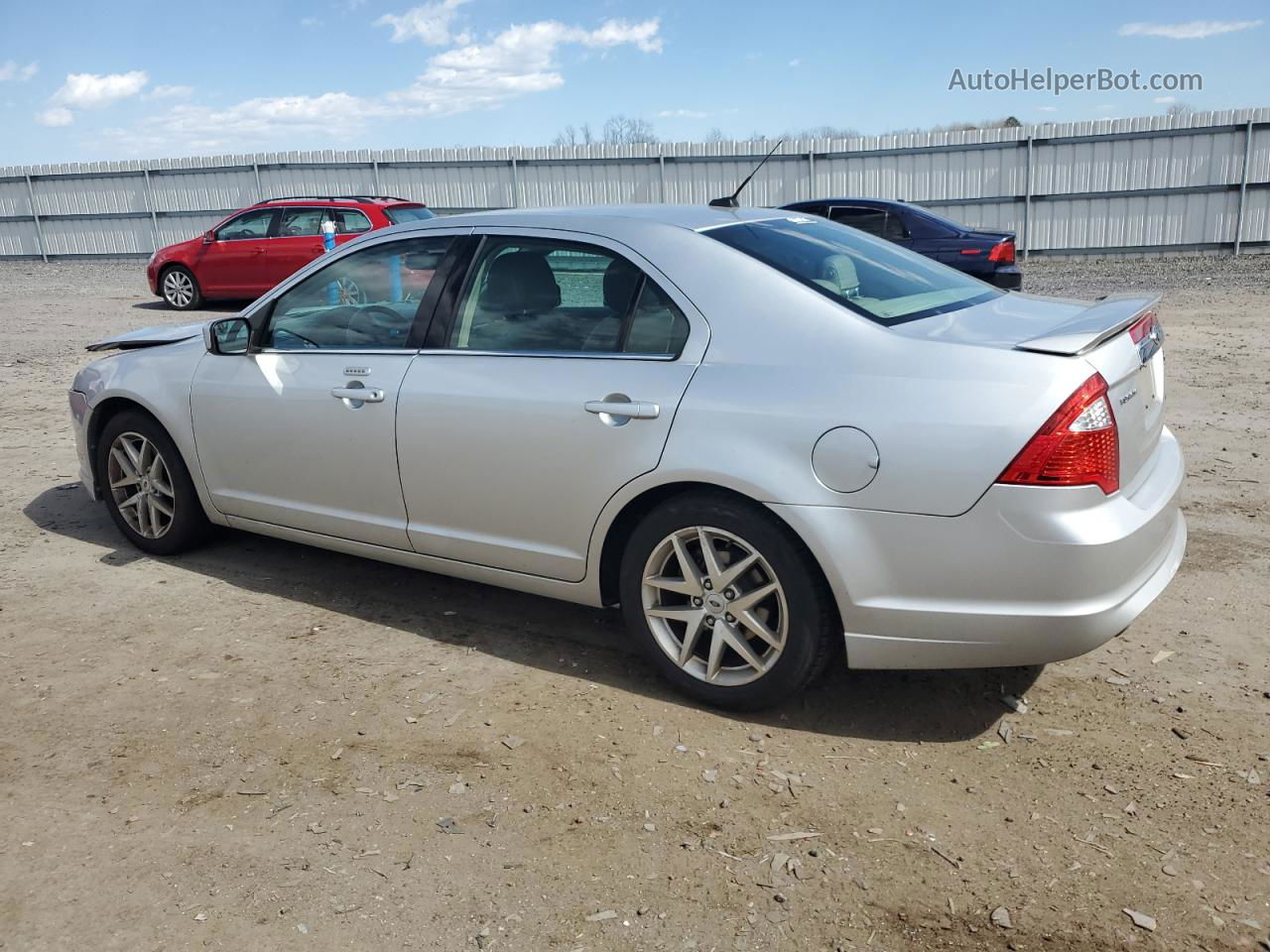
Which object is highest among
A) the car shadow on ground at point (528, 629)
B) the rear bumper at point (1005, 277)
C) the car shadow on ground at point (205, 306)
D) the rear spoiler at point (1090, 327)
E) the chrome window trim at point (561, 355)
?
the rear spoiler at point (1090, 327)

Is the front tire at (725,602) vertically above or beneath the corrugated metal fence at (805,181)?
beneath

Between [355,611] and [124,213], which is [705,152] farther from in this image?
[355,611]

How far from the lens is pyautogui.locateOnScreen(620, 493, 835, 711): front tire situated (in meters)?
3.41

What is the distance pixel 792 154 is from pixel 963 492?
71.9ft

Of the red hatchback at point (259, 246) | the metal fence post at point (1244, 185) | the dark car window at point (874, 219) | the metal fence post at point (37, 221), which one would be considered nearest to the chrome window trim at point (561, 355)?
the dark car window at point (874, 219)

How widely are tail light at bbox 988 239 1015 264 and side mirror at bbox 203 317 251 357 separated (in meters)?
10.6

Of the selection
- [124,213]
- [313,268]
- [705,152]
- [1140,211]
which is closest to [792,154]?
[705,152]

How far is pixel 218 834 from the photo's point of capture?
307 cm

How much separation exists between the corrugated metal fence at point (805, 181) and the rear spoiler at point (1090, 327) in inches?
778

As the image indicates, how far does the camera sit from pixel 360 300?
4.64m

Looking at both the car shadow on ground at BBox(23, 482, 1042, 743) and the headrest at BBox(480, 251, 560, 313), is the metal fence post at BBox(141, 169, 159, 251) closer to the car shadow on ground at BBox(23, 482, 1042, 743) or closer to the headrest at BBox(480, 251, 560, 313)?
the car shadow on ground at BBox(23, 482, 1042, 743)

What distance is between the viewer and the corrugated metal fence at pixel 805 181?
2112cm

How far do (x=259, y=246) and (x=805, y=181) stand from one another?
12190 mm

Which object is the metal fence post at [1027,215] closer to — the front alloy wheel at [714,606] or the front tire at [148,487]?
the front tire at [148,487]
